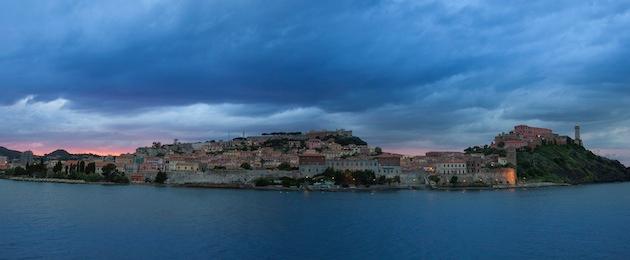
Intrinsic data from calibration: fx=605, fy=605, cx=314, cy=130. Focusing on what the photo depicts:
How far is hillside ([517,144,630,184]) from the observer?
218 ft

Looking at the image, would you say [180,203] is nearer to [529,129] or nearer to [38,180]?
[38,180]

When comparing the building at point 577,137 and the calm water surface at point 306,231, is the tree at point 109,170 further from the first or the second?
the building at point 577,137

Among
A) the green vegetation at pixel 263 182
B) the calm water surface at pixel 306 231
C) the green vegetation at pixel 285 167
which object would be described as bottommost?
the calm water surface at pixel 306 231

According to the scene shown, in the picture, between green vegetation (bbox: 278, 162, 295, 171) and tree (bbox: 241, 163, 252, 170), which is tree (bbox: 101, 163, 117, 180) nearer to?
tree (bbox: 241, 163, 252, 170)

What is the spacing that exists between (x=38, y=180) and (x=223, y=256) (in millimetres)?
58270

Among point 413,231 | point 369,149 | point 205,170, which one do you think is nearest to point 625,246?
point 413,231

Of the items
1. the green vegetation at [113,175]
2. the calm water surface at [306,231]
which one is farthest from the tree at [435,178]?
the green vegetation at [113,175]

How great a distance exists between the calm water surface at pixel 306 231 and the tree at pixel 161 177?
89.0 feet

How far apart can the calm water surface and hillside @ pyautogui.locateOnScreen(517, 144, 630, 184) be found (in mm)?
35266

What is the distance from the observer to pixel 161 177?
5997 cm

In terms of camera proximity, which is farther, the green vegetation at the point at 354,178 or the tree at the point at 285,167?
the tree at the point at 285,167

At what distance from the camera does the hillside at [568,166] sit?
6639 centimetres

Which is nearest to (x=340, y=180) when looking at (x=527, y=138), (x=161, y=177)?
(x=161, y=177)

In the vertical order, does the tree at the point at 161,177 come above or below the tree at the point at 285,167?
below
